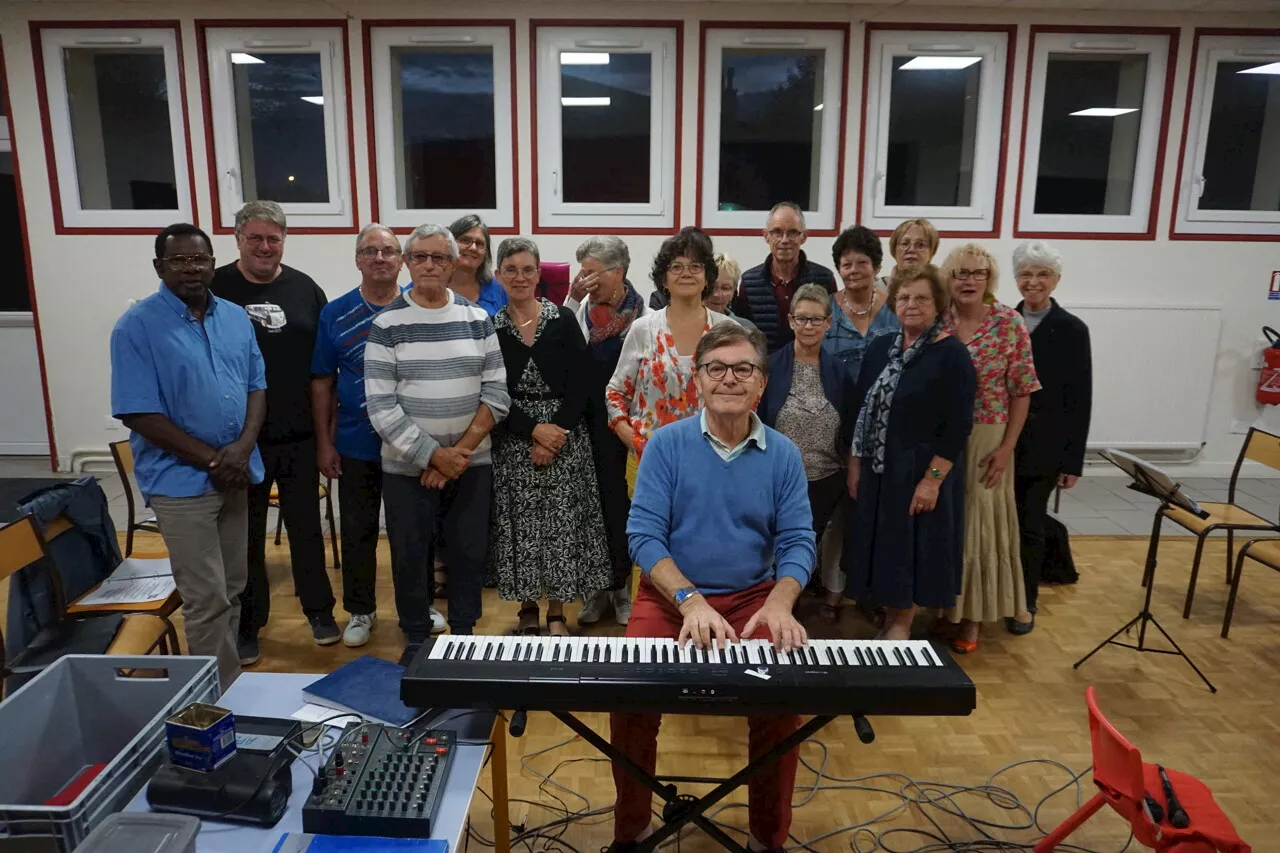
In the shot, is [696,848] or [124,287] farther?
[124,287]

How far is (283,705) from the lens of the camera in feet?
5.88

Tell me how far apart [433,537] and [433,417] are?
0.49 m

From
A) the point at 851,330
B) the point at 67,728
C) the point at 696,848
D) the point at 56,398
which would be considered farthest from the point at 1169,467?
the point at 56,398

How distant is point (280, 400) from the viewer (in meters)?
2.97

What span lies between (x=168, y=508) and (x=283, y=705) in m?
1.01

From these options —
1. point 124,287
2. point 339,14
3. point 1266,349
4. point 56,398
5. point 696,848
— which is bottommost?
point 696,848

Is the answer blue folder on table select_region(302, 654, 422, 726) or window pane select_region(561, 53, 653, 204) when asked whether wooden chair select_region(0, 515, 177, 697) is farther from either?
window pane select_region(561, 53, 653, 204)

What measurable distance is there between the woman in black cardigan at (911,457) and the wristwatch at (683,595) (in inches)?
47.2

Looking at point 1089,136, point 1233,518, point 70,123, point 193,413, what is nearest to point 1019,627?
point 1233,518

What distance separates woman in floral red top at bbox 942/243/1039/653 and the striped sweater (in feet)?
5.51

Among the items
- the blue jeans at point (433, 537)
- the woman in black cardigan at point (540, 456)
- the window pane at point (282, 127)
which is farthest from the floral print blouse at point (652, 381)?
the window pane at point (282, 127)

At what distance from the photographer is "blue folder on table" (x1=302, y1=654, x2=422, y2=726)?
1759 mm

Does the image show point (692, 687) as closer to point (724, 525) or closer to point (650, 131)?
point (724, 525)

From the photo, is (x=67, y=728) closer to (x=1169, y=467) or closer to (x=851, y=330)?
(x=851, y=330)
